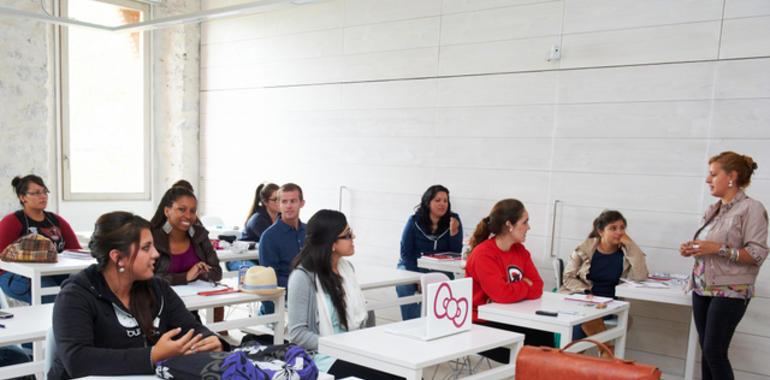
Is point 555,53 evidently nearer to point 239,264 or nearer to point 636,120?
point 636,120

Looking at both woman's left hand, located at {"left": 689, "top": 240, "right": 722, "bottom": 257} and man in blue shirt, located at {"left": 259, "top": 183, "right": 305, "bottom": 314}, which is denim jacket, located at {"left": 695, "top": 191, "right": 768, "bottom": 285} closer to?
woman's left hand, located at {"left": 689, "top": 240, "right": 722, "bottom": 257}

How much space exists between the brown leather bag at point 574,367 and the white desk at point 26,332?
2.02 m

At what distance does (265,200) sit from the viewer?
6066 millimetres

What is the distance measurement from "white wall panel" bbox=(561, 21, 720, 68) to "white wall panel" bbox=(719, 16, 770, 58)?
2.7 inches

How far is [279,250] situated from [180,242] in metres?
0.79

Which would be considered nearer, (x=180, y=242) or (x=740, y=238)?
(x=740, y=238)

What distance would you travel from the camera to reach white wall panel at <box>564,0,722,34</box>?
15.4 ft

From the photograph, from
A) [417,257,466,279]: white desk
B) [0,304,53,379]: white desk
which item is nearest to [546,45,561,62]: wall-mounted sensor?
[417,257,466,279]: white desk

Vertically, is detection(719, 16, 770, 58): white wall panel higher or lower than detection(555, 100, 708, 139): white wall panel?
higher

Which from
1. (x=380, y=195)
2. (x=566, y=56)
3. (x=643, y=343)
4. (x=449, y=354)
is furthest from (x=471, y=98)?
(x=449, y=354)

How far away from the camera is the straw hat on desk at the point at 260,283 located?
3.79 metres

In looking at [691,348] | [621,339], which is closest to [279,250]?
[621,339]

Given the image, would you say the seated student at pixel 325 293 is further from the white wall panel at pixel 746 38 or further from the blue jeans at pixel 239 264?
the white wall panel at pixel 746 38

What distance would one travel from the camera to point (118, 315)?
2.39 m
